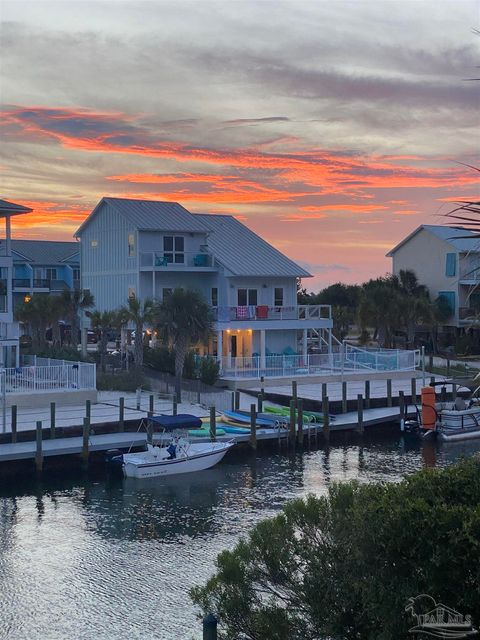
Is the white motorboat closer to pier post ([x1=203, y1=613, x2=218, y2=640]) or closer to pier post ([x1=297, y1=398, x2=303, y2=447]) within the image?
pier post ([x1=297, y1=398, x2=303, y2=447])

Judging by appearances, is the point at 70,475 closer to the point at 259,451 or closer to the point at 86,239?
the point at 259,451

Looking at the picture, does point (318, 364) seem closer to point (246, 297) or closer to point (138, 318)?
point (246, 297)

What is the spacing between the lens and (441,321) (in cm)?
7200

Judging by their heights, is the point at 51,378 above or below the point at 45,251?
below

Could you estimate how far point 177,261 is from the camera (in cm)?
5762

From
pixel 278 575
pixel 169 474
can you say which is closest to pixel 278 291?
pixel 169 474

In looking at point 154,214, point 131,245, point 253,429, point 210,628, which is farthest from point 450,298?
point 210,628

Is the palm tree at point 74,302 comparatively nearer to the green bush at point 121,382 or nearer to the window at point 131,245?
the window at point 131,245

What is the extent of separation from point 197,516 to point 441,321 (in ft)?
154

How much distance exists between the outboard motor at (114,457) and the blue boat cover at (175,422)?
201 centimetres

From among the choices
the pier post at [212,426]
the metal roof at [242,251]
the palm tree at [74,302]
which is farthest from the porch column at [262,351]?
the pier post at [212,426]

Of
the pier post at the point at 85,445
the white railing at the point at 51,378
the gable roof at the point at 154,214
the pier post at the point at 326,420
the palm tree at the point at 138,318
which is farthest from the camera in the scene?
the gable roof at the point at 154,214

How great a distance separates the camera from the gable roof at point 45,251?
87062 mm

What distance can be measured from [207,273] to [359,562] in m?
47.9
